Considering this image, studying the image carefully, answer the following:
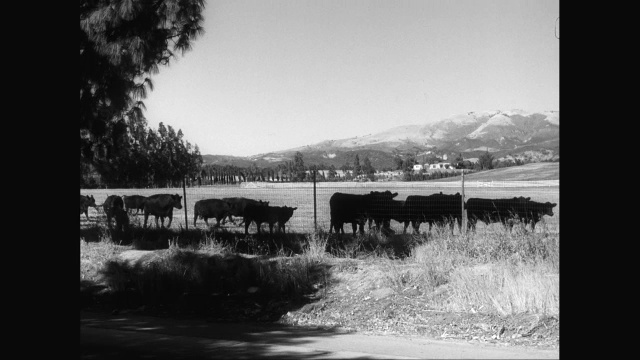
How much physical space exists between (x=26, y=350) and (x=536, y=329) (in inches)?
223

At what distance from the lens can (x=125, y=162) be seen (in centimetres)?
1855

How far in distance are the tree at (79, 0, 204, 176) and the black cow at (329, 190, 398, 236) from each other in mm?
6232

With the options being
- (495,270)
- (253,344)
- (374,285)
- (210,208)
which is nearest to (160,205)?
(210,208)

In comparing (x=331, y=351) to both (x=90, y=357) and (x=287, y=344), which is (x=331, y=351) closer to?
(x=287, y=344)

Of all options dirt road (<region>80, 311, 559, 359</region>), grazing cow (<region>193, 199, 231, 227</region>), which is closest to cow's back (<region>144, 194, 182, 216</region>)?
grazing cow (<region>193, 199, 231, 227</region>)

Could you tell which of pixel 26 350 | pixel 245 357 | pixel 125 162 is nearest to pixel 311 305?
pixel 245 357

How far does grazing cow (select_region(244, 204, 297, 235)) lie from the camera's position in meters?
18.0

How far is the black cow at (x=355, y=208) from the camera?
60.9 feet

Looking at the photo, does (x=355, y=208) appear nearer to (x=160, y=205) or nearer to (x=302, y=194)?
(x=160, y=205)

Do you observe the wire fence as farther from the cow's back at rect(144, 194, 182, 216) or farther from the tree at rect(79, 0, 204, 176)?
the tree at rect(79, 0, 204, 176)

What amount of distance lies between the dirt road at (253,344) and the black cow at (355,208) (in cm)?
1001

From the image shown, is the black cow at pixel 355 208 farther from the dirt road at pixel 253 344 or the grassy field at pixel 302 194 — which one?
the dirt road at pixel 253 344

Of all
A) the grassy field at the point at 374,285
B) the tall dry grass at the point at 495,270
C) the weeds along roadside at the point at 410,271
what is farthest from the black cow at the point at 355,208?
the tall dry grass at the point at 495,270

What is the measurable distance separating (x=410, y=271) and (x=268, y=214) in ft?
28.6
